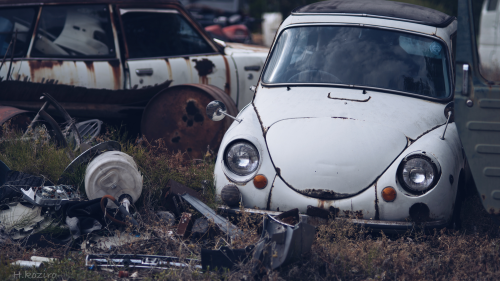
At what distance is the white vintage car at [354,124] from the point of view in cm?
343

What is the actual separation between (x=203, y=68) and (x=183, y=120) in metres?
0.98

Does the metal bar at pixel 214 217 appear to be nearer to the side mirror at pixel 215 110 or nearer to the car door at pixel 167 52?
the side mirror at pixel 215 110

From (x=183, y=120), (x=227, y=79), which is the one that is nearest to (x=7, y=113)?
(x=183, y=120)

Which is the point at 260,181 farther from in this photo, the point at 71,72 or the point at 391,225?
the point at 71,72

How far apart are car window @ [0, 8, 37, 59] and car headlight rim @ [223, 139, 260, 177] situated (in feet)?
9.65

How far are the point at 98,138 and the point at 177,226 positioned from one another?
5.01ft

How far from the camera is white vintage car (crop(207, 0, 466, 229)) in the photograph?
3.43 metres

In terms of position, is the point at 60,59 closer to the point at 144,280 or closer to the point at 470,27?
the point at 144,280

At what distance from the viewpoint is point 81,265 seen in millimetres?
3186

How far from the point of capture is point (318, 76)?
4.33 metres

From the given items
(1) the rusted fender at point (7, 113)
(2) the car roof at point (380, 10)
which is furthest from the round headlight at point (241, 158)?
(1) the rusted fender at point (7, 113)

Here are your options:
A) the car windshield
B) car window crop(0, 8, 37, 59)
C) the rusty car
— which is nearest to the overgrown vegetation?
the car windshield

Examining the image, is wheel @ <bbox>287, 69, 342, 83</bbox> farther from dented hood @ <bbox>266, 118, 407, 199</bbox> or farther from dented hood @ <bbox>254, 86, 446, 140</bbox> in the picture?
dented hood @ <bbox>266, 118, 407, 199</bbox>

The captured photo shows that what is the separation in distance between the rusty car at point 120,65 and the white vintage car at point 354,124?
118 cm
